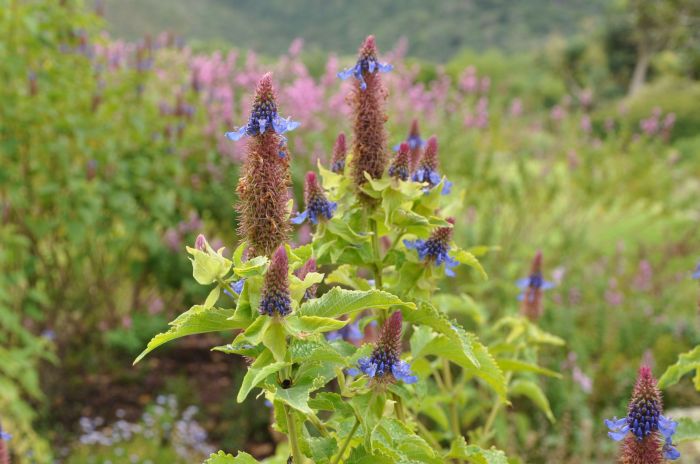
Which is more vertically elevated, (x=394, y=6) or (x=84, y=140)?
(x=394, y=6)

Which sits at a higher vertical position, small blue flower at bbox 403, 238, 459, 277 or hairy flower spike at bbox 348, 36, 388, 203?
hairy flower spike at bbox 348, 36, 388, 203

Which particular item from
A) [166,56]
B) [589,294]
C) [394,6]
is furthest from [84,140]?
[394,6]

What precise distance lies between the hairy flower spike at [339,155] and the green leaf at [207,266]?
53 cm

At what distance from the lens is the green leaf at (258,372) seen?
1.10 m

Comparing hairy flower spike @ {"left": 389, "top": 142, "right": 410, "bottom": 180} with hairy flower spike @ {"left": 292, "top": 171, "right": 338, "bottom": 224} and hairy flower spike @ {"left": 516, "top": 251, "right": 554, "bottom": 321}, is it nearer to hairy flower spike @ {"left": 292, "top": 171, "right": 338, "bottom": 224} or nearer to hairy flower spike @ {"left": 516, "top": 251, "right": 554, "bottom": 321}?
hairy flower spike @ {"left": 292, "top": 171, "right": 338, "bottom": 224}

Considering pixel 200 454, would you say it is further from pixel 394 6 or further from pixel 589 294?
pixel 394 6

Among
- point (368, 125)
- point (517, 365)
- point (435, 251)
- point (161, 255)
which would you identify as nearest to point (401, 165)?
point (368, 125)

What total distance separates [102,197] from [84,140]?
1.49 feet

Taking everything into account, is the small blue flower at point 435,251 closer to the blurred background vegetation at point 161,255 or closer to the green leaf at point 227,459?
the green leaf at point 227,459

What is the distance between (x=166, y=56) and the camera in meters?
5.92

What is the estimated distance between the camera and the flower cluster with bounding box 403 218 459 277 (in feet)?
5.34

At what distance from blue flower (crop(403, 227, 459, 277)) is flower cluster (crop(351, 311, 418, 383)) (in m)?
0.32

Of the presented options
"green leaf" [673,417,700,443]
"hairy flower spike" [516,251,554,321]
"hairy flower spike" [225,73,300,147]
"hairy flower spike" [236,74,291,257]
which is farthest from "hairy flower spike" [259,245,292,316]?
"hairy flower spike" [516,251,554,321]

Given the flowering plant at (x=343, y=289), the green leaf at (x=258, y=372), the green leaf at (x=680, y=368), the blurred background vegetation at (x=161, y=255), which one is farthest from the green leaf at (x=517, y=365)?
the blurred background vegetation at (x=161, y=255)
